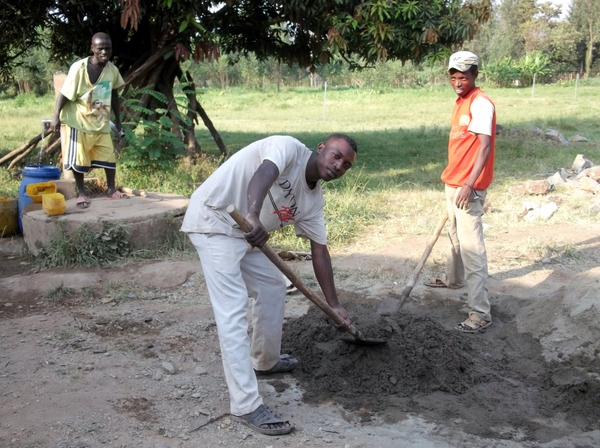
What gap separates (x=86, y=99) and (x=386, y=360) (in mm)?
3899

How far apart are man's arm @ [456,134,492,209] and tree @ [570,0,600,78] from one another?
38.8 metres

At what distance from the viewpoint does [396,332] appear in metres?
3.70

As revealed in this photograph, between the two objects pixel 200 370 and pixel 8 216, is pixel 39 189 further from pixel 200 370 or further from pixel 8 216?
pixel 200 370

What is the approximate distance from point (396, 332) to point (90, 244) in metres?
2.96

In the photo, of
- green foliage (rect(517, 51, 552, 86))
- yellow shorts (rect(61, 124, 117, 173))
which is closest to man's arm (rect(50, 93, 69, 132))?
yellow shorts (rect(61, 124, 117, 173))

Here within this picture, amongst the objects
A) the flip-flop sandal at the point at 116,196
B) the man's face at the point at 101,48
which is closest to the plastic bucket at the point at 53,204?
the flip-flop sandal at the point at 116,196

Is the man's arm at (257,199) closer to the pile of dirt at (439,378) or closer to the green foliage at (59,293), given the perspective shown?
the pile of dirt at (439,378)

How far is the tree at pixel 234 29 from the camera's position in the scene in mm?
8047

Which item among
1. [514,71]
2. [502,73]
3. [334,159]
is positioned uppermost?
[514,71]

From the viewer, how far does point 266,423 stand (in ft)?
9.40

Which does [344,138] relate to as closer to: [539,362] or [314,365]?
[314,365]

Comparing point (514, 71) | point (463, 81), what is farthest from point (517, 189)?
point (514, 71)

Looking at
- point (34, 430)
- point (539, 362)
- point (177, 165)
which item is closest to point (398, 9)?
point (177, 165)

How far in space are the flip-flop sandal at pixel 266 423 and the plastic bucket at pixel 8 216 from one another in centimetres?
449
